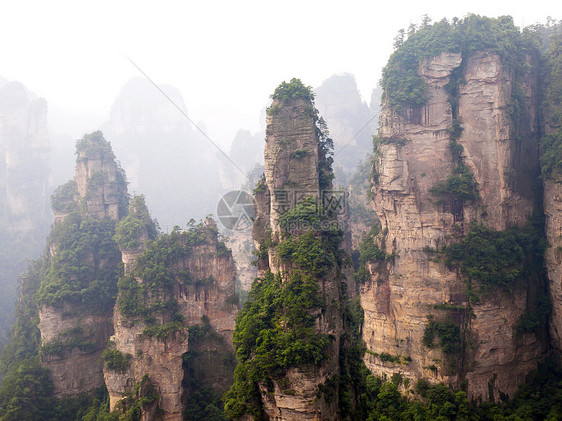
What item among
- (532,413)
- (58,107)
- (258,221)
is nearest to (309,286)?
(258,221)

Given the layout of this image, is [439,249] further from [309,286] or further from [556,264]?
[309,286]

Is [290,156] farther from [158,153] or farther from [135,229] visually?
[158,153]

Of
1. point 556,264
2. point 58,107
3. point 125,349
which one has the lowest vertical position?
point 125,349

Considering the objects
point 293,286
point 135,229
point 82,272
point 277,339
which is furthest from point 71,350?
point 293,286

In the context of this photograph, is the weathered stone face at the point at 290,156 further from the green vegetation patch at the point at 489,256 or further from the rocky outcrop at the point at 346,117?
the rocky outcrop at the point at 346,117

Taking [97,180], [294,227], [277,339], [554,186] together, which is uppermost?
[97,180]

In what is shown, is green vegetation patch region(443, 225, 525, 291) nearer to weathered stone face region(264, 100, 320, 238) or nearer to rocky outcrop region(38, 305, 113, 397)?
weathered stone face region(264, 100, 320, 238)

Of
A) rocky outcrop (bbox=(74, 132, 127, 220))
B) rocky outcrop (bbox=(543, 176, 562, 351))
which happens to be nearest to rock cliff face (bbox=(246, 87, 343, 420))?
rocky outcrop (bbox=(543, 176, 562, 351))
